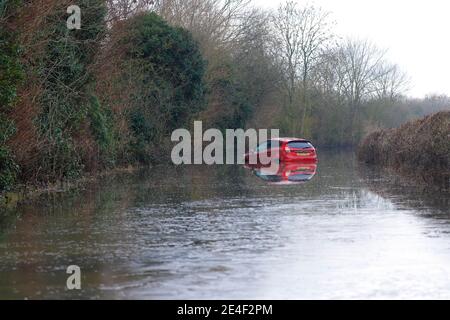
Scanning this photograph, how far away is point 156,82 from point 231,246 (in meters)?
30.5

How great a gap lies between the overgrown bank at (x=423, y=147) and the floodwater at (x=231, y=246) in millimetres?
4407

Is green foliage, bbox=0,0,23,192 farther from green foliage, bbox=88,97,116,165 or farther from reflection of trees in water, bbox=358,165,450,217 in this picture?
green foliage, bbox=88,97,116,165

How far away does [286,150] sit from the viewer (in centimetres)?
3641

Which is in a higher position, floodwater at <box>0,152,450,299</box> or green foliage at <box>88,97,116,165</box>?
green foliage at <box>88,97,116,165</box>

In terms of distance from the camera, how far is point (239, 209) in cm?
1650

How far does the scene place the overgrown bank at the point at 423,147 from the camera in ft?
79.4

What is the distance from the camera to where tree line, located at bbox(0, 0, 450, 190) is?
20.2m

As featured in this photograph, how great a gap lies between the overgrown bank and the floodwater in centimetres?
441

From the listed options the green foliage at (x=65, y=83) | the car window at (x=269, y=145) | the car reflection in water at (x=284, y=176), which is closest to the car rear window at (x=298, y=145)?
the car window at (x=269, y=145)

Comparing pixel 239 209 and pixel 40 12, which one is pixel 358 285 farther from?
pixel 40 12

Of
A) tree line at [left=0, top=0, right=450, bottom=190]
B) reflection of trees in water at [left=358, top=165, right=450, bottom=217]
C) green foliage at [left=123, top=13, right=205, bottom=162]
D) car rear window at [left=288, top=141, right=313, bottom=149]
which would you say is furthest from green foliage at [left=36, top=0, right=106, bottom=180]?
car rear window at [left=288, top=141, right=313, bottom=149]

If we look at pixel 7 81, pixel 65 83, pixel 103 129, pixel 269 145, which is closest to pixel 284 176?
pixel 103 129

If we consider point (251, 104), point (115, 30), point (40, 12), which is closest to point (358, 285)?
point (40, 12)

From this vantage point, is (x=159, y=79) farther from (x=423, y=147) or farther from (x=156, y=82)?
(x=423, y=147)
